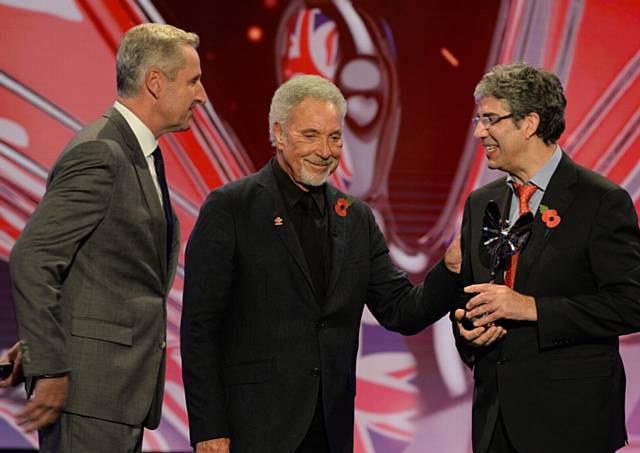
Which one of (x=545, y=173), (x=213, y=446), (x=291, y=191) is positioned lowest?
(x=213, y=446)

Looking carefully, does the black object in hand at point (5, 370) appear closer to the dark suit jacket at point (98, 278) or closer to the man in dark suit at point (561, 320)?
the dark suit jacket at point (98, 278)

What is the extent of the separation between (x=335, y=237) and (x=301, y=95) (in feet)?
1.54

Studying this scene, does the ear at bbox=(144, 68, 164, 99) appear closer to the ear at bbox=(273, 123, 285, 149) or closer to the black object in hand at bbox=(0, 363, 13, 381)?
the ear at bbox=(273, 123, 285, 149)

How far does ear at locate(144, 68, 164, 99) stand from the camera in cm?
253

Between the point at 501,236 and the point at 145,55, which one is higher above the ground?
the point at 145,55

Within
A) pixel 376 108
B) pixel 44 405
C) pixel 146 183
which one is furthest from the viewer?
pixel 376 108

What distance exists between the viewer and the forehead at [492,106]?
2.68 meters

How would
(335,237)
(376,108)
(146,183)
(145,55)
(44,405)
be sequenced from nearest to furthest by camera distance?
(44,405), (146,183), (145,55), (335,237), (376,108)

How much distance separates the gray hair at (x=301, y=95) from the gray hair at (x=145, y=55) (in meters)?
0.41

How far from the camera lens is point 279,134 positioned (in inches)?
114

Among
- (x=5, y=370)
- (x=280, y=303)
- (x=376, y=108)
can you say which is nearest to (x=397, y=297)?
(x=280, y=303)

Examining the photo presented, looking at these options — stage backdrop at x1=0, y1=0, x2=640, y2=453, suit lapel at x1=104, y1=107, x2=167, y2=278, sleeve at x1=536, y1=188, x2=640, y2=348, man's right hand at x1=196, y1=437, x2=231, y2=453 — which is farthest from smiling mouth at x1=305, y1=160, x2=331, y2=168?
stage backdrop at x1=0, y1=0, x2=640, y2=453

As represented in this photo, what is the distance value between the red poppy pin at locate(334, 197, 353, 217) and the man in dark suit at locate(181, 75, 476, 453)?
3 centimetres

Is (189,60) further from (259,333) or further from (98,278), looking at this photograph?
(259,333)
